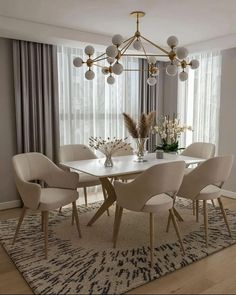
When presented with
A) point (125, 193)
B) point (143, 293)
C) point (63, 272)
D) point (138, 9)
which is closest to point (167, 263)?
point (143, 293)

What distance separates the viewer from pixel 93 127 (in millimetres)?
4883

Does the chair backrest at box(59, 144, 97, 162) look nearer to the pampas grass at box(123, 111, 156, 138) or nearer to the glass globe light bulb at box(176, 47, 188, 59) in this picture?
the pampas grass at box(123, 111, 156, 138)

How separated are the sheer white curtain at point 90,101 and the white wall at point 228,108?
148cm

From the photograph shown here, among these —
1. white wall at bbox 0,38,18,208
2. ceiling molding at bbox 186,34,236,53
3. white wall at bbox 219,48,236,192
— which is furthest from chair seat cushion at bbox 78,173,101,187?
ceiling molding at bbox 186,34,236,53

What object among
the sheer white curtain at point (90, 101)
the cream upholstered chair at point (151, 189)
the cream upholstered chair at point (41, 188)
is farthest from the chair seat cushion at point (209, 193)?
the sheer white curtain at point (90, 101)

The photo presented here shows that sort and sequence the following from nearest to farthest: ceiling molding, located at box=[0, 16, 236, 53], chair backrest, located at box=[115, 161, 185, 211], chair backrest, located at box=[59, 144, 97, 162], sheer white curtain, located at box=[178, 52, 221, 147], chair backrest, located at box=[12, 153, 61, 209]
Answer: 1. chair backrest, located at box=[115, 161, 185, 211]
2. chair backrest, located at box=[12, 153, 61, 209]
3. ceiling molding, located at box=[0, 16, 236, 53]
4. chair backrest, located at box=[59, 144, 97, 162]
5. sheer white curtain, located at box=[178, 52, 221, 147]

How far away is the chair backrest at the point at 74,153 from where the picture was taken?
13.4 feet

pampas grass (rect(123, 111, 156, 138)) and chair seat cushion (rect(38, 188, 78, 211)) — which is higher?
pampas grass (rect(123, 111, 156, 138))

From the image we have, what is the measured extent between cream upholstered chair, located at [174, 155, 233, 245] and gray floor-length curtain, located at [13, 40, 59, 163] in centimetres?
214

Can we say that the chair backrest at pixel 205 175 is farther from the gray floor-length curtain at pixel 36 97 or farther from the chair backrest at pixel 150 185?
the gray floor-length curtain at pixel 36 97

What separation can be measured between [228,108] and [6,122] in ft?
10.7

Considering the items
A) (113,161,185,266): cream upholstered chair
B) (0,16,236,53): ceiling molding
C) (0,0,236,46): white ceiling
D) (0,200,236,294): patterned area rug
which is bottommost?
(0,200,236,294): patterned area rug

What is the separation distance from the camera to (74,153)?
4.17 metres

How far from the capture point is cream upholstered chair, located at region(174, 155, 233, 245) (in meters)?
2.89
